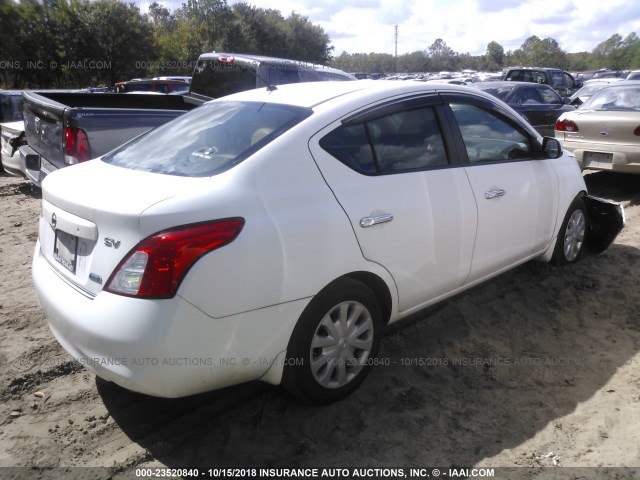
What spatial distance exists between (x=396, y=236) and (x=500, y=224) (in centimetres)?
112

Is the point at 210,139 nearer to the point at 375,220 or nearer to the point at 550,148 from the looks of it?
the point at 375,220

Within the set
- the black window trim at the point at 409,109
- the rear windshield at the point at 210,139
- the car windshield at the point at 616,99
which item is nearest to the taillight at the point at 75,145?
the rear windshield at the point at 210,139

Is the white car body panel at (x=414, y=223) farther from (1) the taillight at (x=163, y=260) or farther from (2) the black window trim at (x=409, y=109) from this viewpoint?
(1) the taillight at (x=163, y=260)

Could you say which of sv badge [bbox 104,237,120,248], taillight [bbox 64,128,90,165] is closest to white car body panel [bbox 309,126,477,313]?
sv badge [bbox 104,237,120,248]

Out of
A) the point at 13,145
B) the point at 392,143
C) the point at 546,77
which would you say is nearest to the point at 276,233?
the point at 392,143

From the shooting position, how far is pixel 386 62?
92.2 metres

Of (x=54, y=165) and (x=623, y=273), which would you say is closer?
(x=623, y=273)

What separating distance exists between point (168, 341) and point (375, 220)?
4.14 feet

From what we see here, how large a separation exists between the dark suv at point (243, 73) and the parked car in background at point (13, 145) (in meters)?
2.54

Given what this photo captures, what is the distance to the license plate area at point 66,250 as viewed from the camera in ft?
8.62

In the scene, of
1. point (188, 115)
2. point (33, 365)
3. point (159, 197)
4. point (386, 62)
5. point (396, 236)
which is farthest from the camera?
point (386, 62)

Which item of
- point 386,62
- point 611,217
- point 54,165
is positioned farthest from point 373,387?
point 386,62

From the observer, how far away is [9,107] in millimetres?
10148

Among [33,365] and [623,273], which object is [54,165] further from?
[623,273]
